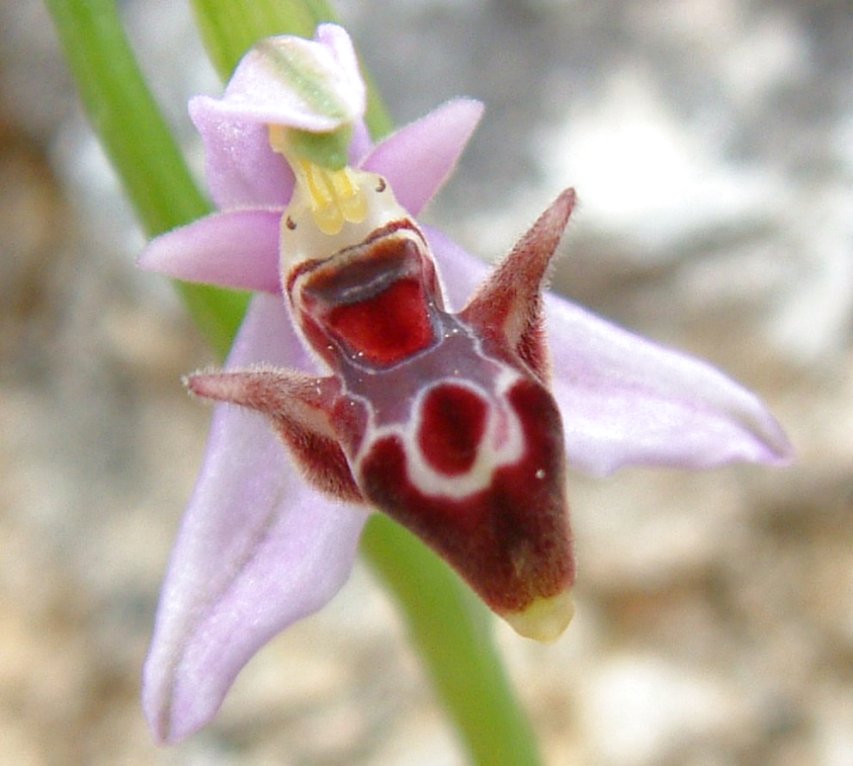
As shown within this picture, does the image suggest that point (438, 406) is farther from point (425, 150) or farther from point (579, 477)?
point (579, 477)

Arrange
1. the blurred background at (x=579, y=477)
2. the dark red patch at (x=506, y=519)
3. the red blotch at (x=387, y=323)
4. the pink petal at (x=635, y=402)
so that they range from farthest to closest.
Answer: the blurred background at (x=579, y=477), the pink petal at (x=635, y=402), the red blotch at (x=387, y=323), the dark red patch at (x=506, y=519)

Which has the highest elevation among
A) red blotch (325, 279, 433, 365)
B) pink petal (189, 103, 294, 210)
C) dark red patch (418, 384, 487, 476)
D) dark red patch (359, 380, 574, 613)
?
pink petal (189, 103, 294, 210)

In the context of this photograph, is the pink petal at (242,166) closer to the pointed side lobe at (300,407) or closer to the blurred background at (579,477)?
the pointed side lobe at (300,407)

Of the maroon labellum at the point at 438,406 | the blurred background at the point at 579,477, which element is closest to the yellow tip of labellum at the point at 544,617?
the maroon labellum at the point at 438,406

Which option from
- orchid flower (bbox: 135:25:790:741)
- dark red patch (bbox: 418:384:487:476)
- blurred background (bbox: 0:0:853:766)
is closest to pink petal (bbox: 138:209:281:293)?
orchid flower (bbox: 135:25:790:741)

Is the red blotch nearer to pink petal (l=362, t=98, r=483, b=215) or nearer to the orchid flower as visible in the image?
the orchid flower

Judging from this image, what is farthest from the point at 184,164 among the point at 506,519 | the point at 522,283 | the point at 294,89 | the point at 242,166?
the point at 506,519
